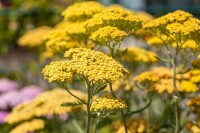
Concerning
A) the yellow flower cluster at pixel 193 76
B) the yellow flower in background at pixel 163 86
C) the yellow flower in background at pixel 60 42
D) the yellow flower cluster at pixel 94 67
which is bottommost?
the yellow flower in background at pixel 163 86

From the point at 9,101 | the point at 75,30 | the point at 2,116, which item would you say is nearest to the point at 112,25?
the point at 75,30

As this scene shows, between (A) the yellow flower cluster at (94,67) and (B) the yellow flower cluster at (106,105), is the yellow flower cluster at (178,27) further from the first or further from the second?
(B) the yellow flower cluster at (106,105)

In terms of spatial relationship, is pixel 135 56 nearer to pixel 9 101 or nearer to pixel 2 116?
pixel 2 116

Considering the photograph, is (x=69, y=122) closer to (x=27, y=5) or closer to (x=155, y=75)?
(x=155, y=75)

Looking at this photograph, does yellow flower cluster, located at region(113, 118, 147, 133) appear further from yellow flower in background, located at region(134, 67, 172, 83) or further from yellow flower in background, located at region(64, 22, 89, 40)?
yellow flower in background, located at region(64, 22, 89, 40)

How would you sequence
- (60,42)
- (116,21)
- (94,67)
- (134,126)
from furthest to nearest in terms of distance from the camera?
(60,42), (134,126), (116,21), (94,67)

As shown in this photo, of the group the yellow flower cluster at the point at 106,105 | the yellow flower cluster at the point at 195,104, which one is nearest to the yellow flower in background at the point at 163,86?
the yellow flower cluster at the point at 195,104
